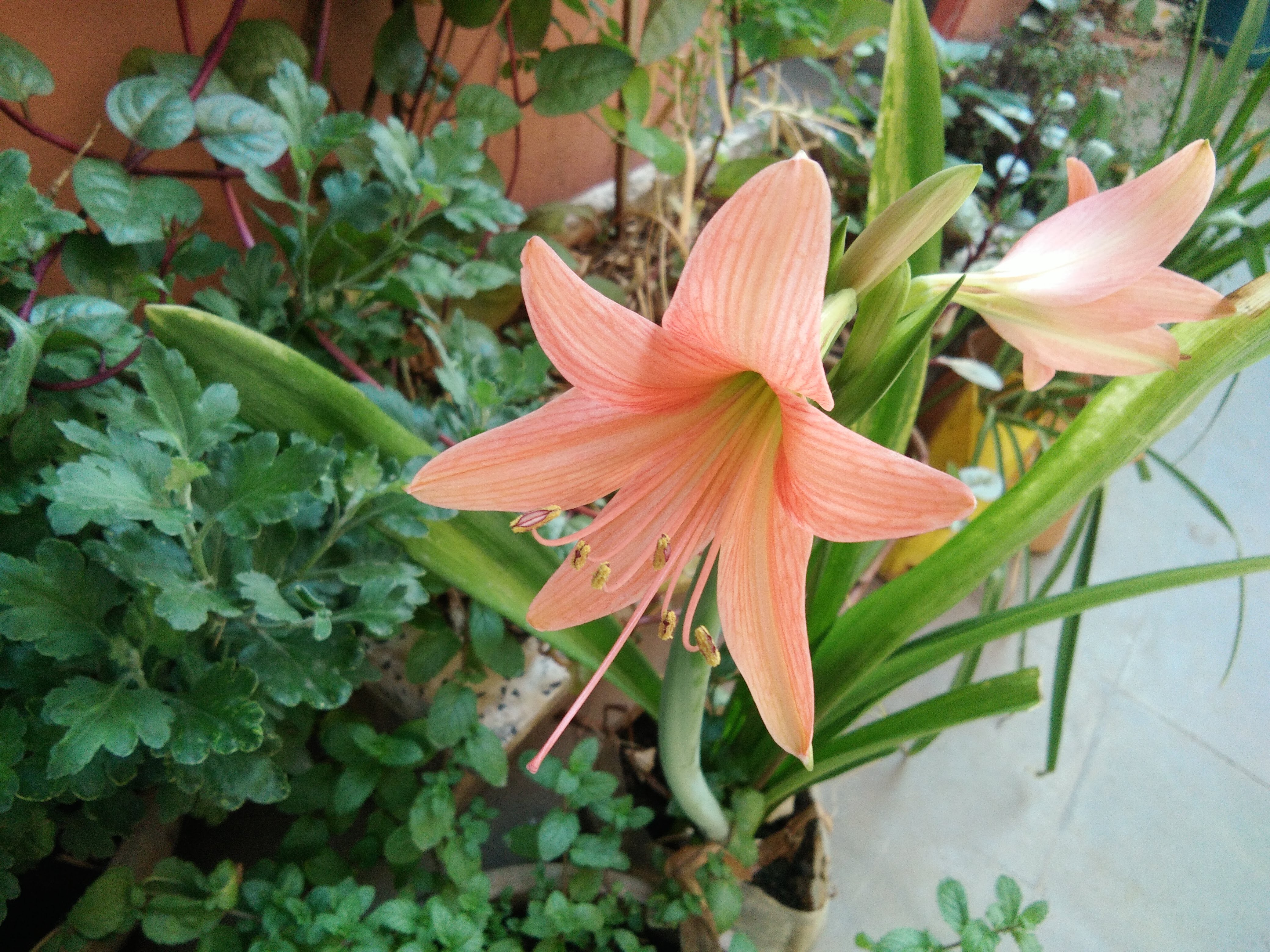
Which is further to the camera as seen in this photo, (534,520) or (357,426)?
(357,426)

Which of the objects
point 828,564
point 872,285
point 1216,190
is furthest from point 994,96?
point 872,285

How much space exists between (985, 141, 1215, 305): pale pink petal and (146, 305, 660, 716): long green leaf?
1.16 feet

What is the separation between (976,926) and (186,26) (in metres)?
1.01

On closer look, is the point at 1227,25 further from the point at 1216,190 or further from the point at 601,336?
the point at 601,336

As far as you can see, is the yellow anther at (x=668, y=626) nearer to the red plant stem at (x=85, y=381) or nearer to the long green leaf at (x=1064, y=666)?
the red plant stem at (x=85, y=381)

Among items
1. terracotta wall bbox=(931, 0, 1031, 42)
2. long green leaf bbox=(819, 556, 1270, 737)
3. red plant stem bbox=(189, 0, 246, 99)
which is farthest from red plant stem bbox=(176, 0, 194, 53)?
terracotta wall bbox=(931, 0, 1031, 42)

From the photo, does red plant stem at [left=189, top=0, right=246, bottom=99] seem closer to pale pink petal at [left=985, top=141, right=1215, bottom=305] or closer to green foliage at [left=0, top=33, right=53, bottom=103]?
green foliage at [left=0, top=33, right=53, bottom=103]

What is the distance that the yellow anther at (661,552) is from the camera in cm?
40

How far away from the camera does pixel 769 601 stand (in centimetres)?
38

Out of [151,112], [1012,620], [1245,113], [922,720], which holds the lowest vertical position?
[922,720]

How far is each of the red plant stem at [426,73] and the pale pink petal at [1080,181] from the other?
2.29 feet

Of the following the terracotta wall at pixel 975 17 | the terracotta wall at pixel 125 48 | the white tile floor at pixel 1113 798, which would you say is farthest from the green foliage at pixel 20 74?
the terracotta wall at pixel 975 17

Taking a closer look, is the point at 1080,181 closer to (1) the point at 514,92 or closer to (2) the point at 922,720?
(2) the point at 922,720

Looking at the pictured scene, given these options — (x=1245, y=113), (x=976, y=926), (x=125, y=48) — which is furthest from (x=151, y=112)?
(x=1245, y=113)
